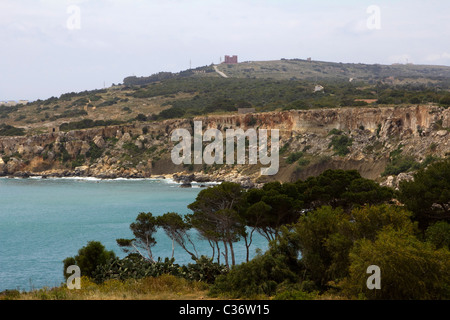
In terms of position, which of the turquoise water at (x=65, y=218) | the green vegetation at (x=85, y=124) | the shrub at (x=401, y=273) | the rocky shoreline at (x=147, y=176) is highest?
the green vegetation at (x=85, y=124)

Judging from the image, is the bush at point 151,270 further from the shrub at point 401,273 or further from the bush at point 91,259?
the shrub at point 401,273

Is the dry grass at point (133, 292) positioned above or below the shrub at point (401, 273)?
Answer: below

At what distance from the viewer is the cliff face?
Answer: 46.4 meters

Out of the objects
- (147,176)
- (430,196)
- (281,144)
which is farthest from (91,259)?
(147,176)

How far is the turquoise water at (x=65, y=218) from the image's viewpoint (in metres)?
23.6

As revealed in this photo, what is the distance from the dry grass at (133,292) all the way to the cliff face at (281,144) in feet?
106

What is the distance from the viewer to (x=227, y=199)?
781 inches

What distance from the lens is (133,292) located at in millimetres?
12320

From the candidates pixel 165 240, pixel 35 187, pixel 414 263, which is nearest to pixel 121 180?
pixel 35 187

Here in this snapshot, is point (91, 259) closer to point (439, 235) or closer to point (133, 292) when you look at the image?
point (133, 292)

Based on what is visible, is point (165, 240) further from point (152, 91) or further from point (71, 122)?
point (152, 91)

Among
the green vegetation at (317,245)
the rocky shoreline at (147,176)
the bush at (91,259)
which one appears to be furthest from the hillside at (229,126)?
the bush at (91,259)

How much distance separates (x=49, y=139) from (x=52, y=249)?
4975cm

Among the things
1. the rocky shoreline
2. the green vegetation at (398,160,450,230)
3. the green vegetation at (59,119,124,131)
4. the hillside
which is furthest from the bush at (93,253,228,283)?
the green vegetation at (59,119,124,131)
